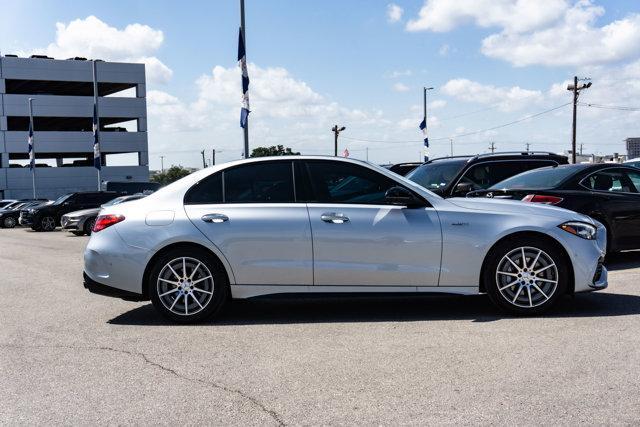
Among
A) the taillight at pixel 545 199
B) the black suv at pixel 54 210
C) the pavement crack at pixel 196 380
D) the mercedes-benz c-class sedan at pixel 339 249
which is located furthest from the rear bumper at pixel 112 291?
the black suv at pixel 54 210

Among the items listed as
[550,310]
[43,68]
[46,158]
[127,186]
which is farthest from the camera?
[46,158]

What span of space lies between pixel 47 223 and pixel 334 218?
25135 millimetres

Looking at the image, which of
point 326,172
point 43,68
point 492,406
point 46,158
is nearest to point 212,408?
point 492,406

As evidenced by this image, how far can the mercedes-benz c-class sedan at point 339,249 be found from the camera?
6.32 meters

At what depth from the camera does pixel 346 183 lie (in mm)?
6570

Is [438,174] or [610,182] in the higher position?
[438,174]

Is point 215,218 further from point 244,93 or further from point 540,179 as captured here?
point 244,93

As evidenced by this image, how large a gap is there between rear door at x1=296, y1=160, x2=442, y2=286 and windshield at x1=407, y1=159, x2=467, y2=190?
5380mm

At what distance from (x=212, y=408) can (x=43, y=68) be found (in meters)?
64.7

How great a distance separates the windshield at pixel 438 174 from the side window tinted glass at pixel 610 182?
94.6 inches

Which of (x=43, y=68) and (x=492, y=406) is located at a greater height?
(x=43, y=68)

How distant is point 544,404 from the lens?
4.02 metres

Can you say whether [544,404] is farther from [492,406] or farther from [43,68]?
[43,68]

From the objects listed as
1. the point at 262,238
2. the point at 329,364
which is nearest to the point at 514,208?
the point at 262,238
